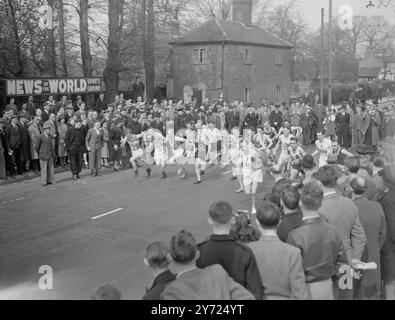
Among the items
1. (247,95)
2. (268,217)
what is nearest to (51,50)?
(247,95)

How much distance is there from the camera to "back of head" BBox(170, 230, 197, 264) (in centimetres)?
421

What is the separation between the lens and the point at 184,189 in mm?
15789

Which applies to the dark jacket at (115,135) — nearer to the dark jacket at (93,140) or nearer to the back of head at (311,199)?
the dark jacket at (93,140)

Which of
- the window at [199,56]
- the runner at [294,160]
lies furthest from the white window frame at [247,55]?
the runner at [294,160]

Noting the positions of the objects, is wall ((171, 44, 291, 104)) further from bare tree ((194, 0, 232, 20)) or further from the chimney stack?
bare tree ((194, 0, 232, 20))

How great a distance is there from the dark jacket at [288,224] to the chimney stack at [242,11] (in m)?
47.8

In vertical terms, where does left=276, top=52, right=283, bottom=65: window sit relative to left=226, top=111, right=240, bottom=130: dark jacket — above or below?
above

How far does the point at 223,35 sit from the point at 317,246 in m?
43.1

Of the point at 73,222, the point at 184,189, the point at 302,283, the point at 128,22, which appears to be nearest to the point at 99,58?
the point at 128,22

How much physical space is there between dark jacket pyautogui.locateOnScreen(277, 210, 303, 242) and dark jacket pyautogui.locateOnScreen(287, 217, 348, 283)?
25cm

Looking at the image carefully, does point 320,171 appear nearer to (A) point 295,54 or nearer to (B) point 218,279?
(B) point 218,279

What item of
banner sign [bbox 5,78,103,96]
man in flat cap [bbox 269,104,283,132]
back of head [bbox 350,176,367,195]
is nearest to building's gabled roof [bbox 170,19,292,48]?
man in flat cap [bbox 269,104,283,132]

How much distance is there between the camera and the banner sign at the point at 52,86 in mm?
22203

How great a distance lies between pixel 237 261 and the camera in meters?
4.55
